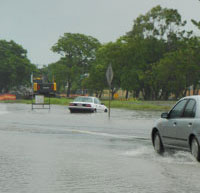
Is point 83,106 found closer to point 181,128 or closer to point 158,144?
point 158,144

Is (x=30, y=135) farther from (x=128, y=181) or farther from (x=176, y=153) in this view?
(x=128, y=181)

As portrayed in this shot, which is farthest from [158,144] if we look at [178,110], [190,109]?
[190,109]

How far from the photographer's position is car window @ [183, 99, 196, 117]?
39.0 ft

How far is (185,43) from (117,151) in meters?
71.1

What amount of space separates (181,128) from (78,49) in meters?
104

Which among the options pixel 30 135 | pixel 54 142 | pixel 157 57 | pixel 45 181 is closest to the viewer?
pixel 45 181

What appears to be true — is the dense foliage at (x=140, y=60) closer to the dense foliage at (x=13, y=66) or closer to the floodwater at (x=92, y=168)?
the dense foliage at (x=13, y=66)

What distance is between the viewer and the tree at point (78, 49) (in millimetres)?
114562

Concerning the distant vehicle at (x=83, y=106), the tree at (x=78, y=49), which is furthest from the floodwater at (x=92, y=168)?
the tree at (x=78, y=49)

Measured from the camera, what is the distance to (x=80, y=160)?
11.6m

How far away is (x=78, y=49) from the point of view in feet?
378

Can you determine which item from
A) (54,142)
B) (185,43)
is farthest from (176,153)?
(185,43)

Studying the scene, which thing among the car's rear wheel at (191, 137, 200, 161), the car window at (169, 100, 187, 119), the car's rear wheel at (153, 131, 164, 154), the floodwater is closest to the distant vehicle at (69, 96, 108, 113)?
the floodwater

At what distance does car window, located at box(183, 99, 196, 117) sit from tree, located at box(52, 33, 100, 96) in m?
101
